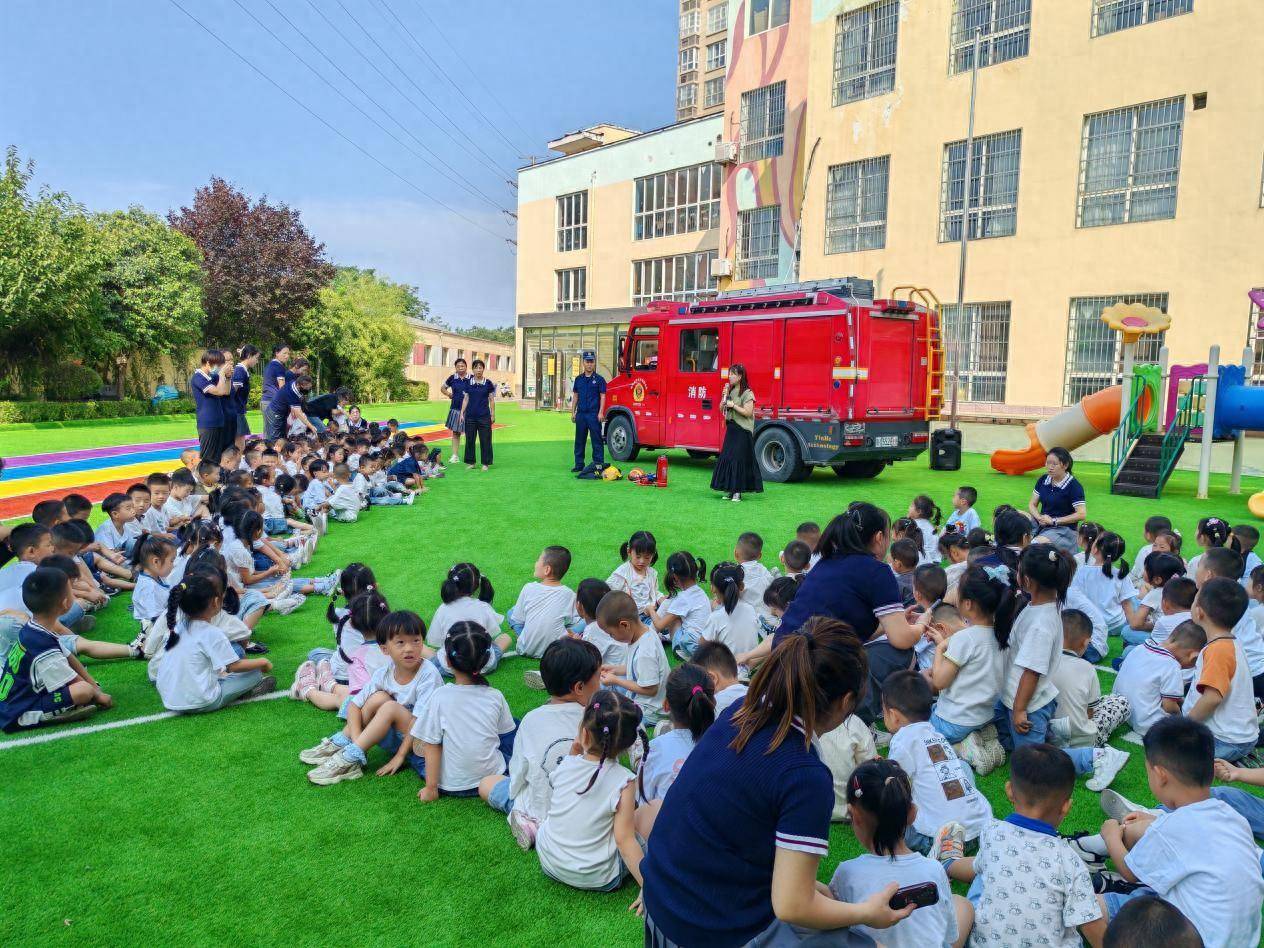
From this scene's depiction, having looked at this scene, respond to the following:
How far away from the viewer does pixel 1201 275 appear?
1662 cm

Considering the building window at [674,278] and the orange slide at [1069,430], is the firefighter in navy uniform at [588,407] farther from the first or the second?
the building window at [674,278]

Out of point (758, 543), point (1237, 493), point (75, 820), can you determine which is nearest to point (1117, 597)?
point (758, 543)

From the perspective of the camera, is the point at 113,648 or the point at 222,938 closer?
the point at 222,938

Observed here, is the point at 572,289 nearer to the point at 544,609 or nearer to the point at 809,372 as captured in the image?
the point at 809,372

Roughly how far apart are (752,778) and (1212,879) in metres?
1.64

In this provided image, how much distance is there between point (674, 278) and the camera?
A: 3120 centimetres

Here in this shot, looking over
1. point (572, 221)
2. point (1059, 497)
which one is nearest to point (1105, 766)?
point (1059, 497)

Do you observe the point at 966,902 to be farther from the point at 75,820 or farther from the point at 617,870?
the point at 75,820

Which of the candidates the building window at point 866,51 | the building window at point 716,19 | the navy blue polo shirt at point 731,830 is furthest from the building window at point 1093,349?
the building window at point 716,19

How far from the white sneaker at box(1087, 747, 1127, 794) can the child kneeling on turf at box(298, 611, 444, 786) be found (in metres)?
3.15

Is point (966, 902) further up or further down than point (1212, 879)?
further down

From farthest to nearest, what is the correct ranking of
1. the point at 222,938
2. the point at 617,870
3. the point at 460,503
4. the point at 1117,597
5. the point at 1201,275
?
the point at 1201,275 < the point at 460,503 < the point at 1117,597 < the point at 617,870 < the point at 222,938

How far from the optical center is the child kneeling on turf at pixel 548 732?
A: 3281 millimetres

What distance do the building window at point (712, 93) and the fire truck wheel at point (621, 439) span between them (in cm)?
4451
